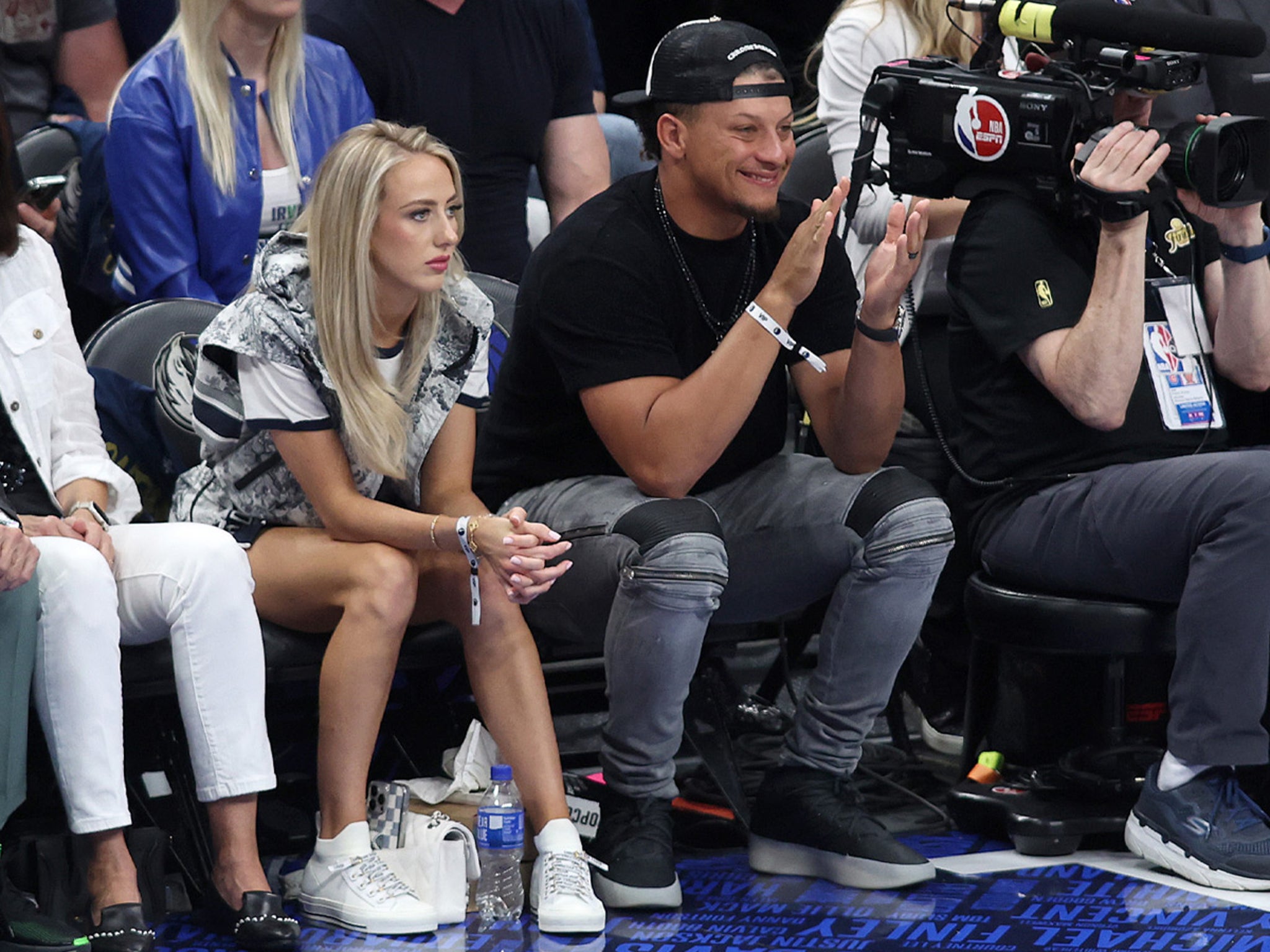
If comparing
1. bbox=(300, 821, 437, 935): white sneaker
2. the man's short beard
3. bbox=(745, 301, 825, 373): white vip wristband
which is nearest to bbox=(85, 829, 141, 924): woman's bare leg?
bbox=(300, 821, 437, 935): white sneaker

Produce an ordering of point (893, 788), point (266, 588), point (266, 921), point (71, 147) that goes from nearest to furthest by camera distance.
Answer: point (266, 921) < point (266, 588) < point (893, 788) < point (71, 147)

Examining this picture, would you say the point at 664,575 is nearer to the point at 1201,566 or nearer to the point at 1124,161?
the point at 1201,566

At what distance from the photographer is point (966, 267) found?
10.8 ft

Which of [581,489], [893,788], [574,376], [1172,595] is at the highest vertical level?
[574,376]

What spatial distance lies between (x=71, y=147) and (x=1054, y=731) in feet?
7.49

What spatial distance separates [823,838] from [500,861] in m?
0.54

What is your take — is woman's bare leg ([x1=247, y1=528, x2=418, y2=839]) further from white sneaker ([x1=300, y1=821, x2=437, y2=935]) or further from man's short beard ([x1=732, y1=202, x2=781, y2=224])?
man's short beard ([x1=732, y1=202, x2=781, y2=224])

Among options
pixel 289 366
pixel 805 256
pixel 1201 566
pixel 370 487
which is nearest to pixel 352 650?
pixel 370 487

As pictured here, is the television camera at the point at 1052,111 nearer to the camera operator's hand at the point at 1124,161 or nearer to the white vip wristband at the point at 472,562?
the camera operator's hand at the point at 1124,161

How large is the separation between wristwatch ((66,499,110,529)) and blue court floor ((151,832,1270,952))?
65 centimetres

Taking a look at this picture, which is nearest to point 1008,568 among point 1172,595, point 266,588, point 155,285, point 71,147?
point 1172,595

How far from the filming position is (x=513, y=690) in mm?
3059

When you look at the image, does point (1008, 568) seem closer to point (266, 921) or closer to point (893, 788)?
point (893, 788)

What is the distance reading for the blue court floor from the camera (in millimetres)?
2811
